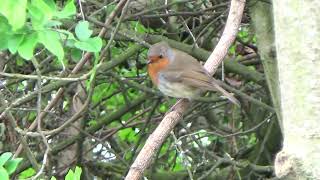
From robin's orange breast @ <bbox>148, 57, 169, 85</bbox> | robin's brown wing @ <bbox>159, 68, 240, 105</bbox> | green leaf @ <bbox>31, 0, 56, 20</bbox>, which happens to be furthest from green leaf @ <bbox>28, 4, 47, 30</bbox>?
robin's orange breast @ <bbox>148, 57, 169, 85</bbox>

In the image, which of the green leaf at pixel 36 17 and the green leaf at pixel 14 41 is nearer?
the green leaf at pixel 36 17

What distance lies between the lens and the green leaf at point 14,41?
1.81 metres

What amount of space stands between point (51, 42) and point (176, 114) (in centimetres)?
86

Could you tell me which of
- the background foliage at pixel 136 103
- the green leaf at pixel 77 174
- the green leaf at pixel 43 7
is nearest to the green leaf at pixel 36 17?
the green leaf at pixel 43 7

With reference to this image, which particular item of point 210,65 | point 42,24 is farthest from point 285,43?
point 210,65

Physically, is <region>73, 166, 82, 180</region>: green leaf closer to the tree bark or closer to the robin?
the tree bark

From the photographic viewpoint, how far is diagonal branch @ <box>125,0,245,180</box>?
1887 millimetres

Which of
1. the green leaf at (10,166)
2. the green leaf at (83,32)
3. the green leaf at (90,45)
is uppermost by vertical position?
the green leaf at (83,32)

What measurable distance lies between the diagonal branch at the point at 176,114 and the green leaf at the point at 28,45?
0.42 metres

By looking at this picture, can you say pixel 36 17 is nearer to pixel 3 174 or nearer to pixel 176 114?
pixel 3 174

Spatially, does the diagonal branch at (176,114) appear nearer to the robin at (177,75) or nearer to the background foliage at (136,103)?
the background foliage at (136,103)

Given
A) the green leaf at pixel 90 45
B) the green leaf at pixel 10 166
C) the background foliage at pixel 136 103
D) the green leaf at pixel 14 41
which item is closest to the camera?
the green leaf at pixel 14 41

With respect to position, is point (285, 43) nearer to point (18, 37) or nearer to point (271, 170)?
point (18, 37)

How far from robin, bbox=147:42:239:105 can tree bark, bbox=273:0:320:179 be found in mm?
2839
